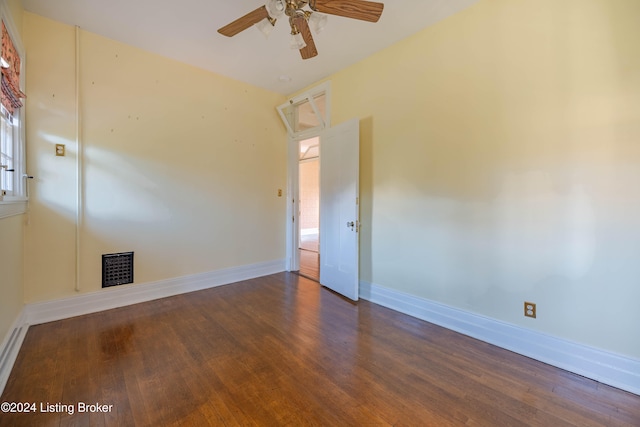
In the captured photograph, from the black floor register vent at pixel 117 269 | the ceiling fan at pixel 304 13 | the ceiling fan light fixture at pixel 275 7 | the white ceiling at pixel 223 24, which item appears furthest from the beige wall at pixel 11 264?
the ceiling fan light fixture at pixel 275 7

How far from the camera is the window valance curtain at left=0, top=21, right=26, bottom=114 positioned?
1.95 metres

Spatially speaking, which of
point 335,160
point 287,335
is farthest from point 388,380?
point 335,160

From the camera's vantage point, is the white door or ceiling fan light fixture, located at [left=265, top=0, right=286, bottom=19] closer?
ceiling fan light fixture, located at [left=265, top=0, right=286, bottom=19]

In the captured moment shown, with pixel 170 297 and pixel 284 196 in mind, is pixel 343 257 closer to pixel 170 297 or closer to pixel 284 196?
pixel 284 196

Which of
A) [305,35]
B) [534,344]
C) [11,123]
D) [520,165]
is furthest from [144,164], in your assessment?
[534,344]

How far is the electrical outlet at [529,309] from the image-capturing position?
2.10 meters

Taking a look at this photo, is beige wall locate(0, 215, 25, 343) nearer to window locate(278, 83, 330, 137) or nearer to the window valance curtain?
the window valance curtain

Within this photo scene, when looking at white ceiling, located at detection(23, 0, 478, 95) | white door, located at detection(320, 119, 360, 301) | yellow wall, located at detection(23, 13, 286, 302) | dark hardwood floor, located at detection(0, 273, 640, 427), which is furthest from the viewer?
white door, located at detection(320, 119, 360, 301)

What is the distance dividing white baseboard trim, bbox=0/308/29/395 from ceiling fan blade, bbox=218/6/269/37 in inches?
106

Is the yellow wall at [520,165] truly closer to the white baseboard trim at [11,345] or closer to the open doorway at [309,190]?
the white baseboard trim at [11,345]

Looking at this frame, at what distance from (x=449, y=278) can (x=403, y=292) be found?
1.75ft

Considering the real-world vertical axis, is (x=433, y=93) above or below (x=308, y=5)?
below

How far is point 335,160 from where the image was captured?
11.5ft

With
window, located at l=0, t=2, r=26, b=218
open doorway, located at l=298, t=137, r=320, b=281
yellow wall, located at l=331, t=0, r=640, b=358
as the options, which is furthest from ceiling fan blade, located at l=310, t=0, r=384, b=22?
open doorway, located at l=298, t=137, r=320, b=281
